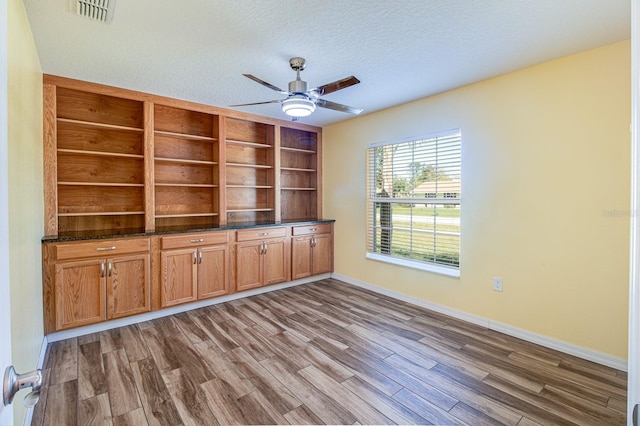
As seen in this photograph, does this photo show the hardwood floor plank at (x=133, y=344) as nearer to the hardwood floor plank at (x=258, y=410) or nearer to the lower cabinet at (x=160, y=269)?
the lower cabinet at (x=160, y=269)

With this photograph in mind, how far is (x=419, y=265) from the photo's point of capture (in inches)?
147

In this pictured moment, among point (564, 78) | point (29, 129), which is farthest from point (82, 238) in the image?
point (564, 78)

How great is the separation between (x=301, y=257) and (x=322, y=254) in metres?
0.41

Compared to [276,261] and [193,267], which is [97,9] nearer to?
[193,267]

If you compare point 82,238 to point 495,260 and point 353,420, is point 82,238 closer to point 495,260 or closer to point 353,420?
point 353,420

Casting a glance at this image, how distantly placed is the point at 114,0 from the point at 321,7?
1.23m

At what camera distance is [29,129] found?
7.01ft

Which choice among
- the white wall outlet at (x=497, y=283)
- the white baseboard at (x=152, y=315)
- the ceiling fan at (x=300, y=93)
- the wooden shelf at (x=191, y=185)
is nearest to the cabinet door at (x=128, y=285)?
the white baseboard at (x=152, y=315)

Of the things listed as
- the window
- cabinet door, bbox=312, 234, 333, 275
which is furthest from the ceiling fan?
cabinet door, bbox=312, 234, 333, 275

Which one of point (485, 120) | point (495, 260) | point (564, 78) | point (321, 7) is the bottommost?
point (495, 260)

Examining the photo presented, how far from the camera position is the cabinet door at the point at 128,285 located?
121 inches

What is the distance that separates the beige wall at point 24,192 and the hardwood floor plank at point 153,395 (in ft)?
2.06

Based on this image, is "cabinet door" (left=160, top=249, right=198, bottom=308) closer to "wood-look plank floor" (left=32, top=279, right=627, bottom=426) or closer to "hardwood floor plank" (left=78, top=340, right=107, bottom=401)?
"wood-look plank floor" (left=32, top=279, right=627, bottom=426)

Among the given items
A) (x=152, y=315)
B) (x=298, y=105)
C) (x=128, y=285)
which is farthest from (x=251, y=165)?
(x=152, y=315)
